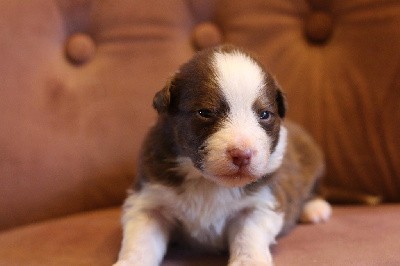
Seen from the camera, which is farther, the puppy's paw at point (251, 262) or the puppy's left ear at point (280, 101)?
the puppy's left ear at point (280, 101)

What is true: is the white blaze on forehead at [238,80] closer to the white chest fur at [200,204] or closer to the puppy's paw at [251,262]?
the white chest fur at [200,204]

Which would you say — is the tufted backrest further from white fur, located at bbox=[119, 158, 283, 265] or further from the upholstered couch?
white fur, located at bbox=[119, 158, 283, 265]

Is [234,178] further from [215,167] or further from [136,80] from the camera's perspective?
[136,80]

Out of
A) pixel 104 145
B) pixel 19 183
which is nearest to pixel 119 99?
pixel 104 145

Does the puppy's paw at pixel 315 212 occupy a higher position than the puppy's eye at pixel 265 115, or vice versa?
the puppy's eye at pixel 265 115

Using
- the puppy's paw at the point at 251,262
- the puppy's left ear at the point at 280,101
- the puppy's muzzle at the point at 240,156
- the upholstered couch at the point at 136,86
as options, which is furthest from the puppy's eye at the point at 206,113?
the upholstered couch at the point at 136,86

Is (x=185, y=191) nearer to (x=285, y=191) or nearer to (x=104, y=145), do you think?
(x=285, y=191)
